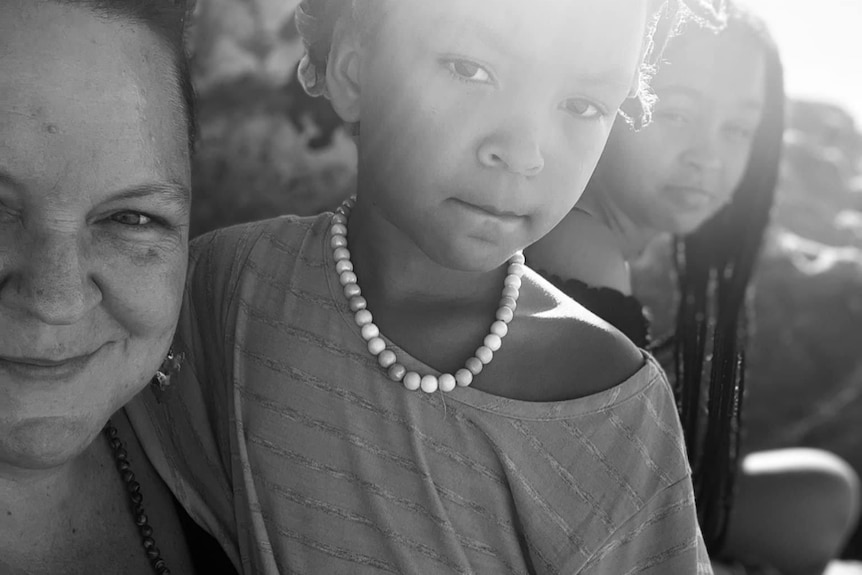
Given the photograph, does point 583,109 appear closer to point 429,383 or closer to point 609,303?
point 429,383

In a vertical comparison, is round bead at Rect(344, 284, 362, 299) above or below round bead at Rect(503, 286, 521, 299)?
below

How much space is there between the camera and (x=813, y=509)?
3.25 metres

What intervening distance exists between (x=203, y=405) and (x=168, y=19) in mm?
698

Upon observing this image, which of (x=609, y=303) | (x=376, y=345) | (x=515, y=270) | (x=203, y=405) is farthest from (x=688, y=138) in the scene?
(x=203, y=405)

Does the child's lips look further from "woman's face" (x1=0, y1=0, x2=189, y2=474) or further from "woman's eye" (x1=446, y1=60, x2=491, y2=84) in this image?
"woman's face" (x1=0, y1=0, x2=189, y2=474)

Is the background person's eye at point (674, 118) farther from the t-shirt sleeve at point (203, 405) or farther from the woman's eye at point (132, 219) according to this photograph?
the woman's eye at point (132, 219)

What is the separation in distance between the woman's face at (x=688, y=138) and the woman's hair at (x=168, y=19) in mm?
1213

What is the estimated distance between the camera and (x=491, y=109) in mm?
1409

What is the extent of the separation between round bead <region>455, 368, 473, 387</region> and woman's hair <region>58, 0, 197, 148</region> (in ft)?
1.80

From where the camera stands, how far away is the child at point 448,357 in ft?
4.68

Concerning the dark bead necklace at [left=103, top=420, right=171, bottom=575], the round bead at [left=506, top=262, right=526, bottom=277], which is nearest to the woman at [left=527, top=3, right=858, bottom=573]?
the round bead at [left=506, top=262, right=526, bottom=277]

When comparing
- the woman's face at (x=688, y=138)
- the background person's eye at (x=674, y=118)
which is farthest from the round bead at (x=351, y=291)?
the background person's eye at (x=674, y=118)

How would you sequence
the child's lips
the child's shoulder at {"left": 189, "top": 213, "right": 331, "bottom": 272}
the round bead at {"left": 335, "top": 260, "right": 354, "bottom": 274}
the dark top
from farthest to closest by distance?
1. the dark top
2. the child's shoulder at {"left": 189, "top": 213, "right": 331, "bottom": 272}
3. the round bead at {"left": 335, "top": 260, "right": 354, "bottom": 274}
4. the child's lips

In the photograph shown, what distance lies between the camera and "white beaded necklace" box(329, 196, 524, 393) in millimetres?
1541
